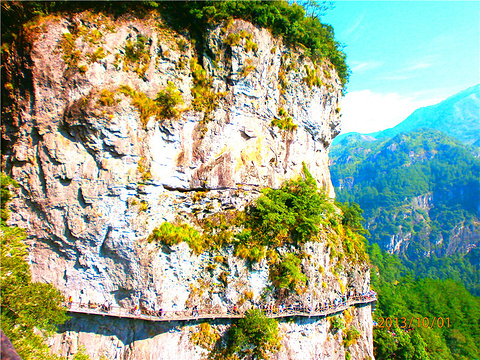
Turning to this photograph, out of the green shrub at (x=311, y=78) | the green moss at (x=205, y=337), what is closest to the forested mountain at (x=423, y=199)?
the green shrub at (x=311, y=78)

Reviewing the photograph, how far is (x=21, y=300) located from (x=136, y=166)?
9448mm

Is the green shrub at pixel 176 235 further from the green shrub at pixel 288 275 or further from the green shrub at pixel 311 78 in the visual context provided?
the green shrub at pixel 311 78

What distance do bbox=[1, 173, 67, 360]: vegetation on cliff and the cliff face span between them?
1.21 meters

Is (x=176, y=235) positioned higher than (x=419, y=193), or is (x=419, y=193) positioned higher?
(x=419, y=193)

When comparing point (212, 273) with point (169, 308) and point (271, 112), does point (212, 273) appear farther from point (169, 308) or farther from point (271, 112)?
point (271, 112)

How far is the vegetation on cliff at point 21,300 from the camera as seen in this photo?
519 inches

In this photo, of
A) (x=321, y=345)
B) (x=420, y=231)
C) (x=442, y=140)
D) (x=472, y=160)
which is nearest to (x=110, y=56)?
(x=321, y=345)

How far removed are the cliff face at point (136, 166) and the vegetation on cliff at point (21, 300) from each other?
1212 millimetres

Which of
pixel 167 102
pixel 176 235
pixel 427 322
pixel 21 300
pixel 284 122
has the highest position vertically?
pixel 284 122

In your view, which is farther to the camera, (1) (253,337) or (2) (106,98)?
(1) (253,337)

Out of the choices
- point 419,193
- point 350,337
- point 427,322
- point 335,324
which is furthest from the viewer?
point 419,193

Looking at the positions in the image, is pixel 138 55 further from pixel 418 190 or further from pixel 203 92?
pixel 418 190

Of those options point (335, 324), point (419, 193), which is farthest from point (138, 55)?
point (419, 193)

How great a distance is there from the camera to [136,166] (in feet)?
58.3
